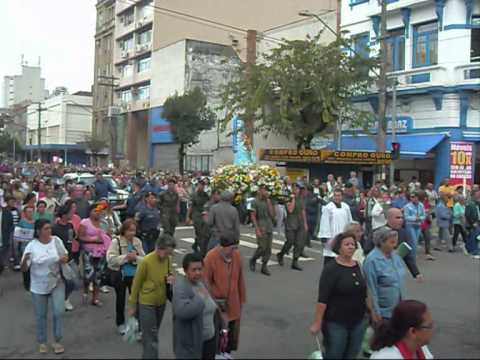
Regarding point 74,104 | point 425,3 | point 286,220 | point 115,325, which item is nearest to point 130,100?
point 74,104

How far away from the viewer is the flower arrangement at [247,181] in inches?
550

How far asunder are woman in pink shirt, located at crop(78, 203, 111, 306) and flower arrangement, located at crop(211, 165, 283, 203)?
5.07 meters

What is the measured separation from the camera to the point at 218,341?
565cm

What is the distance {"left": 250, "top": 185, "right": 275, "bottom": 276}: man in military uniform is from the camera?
12.1 meters

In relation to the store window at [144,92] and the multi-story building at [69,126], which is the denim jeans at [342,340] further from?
the multi-story building at [69,126]

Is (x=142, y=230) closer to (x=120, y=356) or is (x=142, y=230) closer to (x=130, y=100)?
(x=120, y=356)

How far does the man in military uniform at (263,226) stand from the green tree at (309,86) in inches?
655

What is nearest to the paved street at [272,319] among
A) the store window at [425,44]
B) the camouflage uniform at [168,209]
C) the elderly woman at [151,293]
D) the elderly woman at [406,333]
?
the elderly woman at [151,293]

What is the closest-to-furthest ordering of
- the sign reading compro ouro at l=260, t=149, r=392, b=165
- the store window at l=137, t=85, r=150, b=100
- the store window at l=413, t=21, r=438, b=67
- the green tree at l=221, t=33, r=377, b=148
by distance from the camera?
the sign reading compro ouro at l=260, t=149, r=392, b=165, the store window at l=413, t=21, r=438, b=67, the green tree at l=221, t=33, r=377, b=148, the store window at l=137, t=85, r=150, b=100

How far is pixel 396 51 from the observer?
29.5 meters

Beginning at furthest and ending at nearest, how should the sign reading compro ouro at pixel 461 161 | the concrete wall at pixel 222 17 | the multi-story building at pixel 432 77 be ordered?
the concrete wall at pixel 222 17 → the multi-story building at pixel 432 77 → the sign reading compro ouro at pixel 461 161

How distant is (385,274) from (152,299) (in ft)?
7.50

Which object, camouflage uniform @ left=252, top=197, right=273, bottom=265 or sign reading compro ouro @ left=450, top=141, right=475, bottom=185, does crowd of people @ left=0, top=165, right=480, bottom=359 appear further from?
sign reading compro ouro @ left=450, top=141, right=475, bottom=185

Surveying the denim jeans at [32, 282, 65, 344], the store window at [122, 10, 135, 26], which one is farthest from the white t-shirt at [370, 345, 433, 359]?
the store window at [122, 10, 135, 26]
